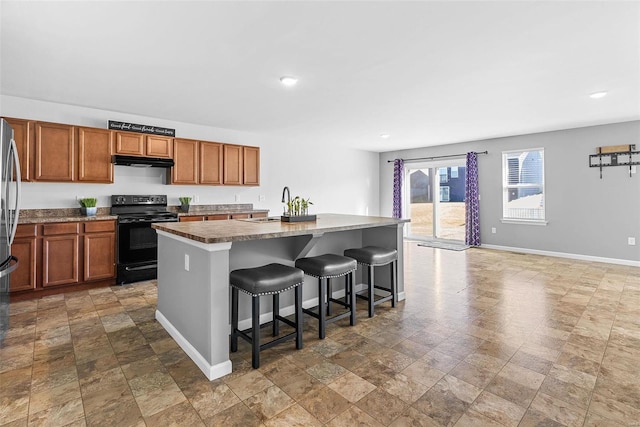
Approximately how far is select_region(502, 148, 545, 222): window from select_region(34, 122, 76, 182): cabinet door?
24.5 ft

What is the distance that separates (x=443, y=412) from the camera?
1.76m

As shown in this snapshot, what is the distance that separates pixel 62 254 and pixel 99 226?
496 mm

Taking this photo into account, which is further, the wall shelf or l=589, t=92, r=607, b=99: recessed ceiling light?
the wall shelf

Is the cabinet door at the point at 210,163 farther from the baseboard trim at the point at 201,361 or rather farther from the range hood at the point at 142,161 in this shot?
the baseboard trim at the point at 201,361

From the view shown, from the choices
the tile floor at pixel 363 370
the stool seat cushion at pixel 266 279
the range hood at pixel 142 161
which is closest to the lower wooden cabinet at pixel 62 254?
the tile floor at pixel 363 370

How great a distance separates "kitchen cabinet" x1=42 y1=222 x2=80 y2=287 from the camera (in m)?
3.80

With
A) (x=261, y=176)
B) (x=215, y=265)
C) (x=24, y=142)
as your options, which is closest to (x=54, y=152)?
(x=24, y=142)

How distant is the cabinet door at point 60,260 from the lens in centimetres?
380

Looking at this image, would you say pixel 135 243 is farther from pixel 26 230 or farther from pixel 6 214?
pixel 6 214

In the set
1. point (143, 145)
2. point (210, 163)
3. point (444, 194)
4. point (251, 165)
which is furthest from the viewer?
point (444, 194)

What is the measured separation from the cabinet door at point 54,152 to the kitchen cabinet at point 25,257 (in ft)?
2.30

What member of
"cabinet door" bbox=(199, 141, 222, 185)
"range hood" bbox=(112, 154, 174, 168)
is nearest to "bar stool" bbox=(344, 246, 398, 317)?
"cabinet door" bbox=(199, 141, 222, 185)

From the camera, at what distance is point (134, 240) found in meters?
4.39

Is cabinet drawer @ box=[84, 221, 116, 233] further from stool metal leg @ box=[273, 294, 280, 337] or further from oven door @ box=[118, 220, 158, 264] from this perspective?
stool metal leg @ box=[273, 294, 280, 337]
